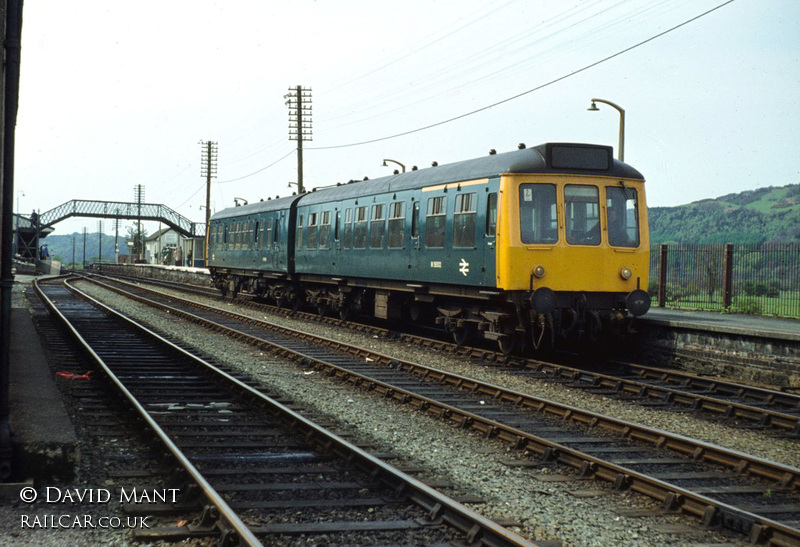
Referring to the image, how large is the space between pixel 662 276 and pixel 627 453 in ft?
46.5

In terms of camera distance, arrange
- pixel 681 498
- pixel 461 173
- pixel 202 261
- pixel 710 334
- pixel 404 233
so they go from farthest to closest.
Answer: pixel 202 261, pixel 404 233, pixel 461 173, pixel 710 334, pixel 681 498

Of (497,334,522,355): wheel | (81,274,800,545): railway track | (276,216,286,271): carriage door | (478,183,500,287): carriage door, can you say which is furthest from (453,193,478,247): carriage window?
(276,216,286,271): carriage door

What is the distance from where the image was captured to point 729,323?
52.2 feet

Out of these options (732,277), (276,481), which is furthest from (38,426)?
(732,277)

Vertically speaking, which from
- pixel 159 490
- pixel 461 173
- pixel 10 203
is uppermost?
pixel 461 173

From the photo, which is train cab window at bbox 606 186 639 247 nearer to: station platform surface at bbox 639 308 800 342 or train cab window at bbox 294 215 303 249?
station platform surface at bbox 639 308 800 342

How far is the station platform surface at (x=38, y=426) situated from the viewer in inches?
255

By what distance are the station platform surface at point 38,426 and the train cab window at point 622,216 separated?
8.33 meters

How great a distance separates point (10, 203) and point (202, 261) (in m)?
66.3

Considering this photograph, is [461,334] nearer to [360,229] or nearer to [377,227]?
[377,227]

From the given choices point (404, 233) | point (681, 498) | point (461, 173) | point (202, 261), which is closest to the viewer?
point (681, 498)

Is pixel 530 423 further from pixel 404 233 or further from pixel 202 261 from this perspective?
pixel 202 261

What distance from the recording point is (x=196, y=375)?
12.2m

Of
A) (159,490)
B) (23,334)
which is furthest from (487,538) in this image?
Answer: (23,334)
